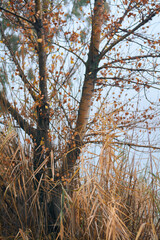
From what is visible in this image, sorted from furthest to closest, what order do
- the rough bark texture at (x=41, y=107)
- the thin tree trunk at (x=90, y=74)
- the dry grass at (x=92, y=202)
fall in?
the thin tree trunk at (x=90, y=74) < the rough bark texture at (x=41, y=107) < the dry grass at (x=92, y=202)

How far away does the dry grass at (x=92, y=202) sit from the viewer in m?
1.70

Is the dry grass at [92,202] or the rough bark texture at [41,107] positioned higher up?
the rough bark texture at [41,107]

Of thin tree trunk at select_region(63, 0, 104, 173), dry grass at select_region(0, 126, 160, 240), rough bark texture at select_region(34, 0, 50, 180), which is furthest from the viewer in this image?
thin tree trunk at select_region(63, 0, 104, 173)

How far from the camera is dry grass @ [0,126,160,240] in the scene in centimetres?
170

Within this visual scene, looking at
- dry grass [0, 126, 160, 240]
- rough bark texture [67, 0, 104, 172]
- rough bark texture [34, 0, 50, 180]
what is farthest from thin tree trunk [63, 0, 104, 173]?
dry grass [0, 126, 160, 240]

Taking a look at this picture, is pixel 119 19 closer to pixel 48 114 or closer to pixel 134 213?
pixel 48 114

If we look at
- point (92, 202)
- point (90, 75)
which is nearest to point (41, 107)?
point (90, 75)

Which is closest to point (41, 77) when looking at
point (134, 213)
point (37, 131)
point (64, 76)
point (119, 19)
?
point (64, 76)

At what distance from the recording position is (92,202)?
1.77 metres

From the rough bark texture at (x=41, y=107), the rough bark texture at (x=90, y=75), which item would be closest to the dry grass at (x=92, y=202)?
the rough bark texture at (x=41, y=107)

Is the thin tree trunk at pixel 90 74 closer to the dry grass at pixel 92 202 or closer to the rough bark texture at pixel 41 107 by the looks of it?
the rough bark texture at pixel 41 107

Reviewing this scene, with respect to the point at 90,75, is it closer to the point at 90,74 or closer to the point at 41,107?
the point at 90,74

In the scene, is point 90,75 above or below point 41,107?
above

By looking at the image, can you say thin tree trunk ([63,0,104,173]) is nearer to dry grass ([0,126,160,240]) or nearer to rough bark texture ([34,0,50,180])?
rough bark texture ([34,0,50,180])
